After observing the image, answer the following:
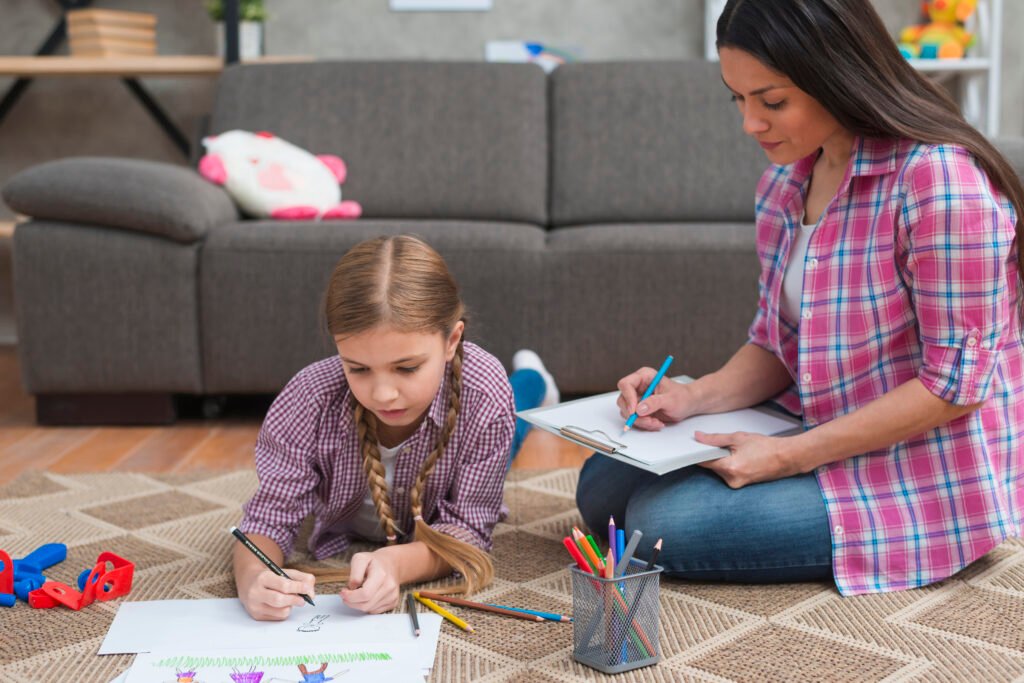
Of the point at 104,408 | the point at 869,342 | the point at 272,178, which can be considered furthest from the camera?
the point at 272,178

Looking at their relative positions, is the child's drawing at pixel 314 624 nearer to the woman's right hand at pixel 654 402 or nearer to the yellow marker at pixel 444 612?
the yellow marker at pixel 444 612

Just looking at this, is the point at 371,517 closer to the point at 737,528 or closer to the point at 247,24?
the point at 737,528

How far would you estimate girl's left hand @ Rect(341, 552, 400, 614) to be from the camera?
120 cm

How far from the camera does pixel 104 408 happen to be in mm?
2357

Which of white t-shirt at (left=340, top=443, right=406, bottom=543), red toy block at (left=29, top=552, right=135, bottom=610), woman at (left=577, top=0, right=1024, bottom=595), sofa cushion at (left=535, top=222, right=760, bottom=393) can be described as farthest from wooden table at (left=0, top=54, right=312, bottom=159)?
woman at (left=577, top=0, right=1024, bottom=595)

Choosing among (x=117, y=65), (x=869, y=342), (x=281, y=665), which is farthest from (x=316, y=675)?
(x=117, y=65)

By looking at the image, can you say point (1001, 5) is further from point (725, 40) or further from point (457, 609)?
point (457, 609)

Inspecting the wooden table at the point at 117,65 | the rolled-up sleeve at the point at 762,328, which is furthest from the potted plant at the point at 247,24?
the rolled-up sleeve at the point at 762,328

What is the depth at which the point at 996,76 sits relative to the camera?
10.1ft

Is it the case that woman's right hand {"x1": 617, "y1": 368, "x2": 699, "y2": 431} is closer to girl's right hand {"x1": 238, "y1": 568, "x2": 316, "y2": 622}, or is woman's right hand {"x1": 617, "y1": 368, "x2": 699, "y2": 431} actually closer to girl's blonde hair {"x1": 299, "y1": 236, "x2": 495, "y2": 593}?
girl's blonde hair {"x1": 299, "y1": 236, "x2": 495, "y2": 593}

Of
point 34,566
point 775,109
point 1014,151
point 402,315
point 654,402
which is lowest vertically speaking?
point 34,566

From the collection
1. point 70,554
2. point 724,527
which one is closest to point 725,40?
point 724,527

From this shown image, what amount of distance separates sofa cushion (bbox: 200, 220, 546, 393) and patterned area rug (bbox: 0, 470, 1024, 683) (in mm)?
640

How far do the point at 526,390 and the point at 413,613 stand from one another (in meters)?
0.87
